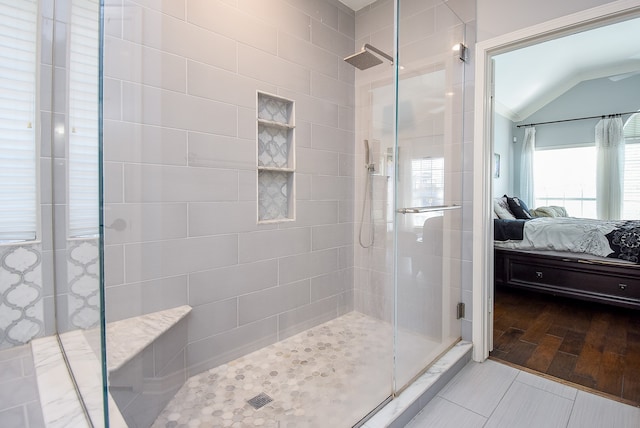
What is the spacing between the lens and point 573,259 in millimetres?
2998

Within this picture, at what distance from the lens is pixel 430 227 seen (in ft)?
6.20

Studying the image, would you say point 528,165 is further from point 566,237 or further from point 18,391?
point 18,391

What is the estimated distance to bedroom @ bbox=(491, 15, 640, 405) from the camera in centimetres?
210

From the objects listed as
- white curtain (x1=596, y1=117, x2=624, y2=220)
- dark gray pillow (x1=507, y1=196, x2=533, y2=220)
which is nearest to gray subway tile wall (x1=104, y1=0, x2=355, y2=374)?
dark gray pillow (x1=507, y1=196, x2=533, y2=220)

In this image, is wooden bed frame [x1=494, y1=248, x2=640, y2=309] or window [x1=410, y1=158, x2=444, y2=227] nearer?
window [x1=410, y1=158, x2=444, y2=227]

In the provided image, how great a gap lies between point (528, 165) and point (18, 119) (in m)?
7.21

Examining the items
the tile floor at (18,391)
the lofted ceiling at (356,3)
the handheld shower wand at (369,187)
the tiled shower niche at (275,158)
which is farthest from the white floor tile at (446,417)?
the lofted ceiling at (356,3)

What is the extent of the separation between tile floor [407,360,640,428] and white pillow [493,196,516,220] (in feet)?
9.11

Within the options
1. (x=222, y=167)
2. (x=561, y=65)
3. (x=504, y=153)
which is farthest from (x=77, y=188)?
(x=504, y=153)

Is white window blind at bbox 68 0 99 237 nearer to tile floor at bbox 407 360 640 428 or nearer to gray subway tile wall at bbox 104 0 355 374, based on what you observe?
gray subway tile wall at bbox 104 0 355 374

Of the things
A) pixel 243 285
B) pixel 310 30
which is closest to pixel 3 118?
pixel 243 285

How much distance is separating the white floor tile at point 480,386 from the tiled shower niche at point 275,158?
52.3 inches

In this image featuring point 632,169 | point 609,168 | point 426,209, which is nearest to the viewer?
point 426,209

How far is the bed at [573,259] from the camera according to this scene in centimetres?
275
